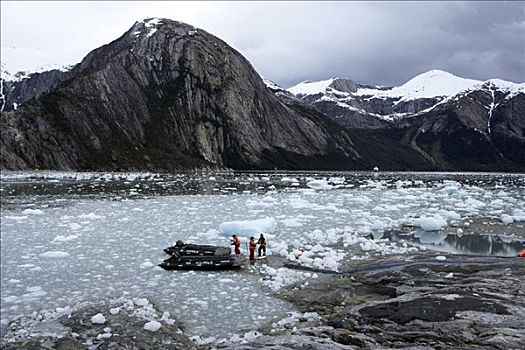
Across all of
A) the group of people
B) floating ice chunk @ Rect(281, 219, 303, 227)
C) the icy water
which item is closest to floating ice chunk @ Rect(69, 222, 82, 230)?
the icy water

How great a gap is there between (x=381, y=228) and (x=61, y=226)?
757 inches

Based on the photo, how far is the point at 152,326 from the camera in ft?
37.3

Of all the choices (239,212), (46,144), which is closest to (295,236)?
(239,212)

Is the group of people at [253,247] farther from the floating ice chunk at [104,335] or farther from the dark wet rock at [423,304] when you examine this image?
the floating ice chunk at [104,335]

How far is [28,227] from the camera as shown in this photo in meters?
25.0

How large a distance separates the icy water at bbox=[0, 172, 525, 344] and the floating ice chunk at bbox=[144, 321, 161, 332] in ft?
2.73

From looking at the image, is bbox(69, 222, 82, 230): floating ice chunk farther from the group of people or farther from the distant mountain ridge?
the distant mountain ridge

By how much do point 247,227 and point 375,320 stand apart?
13848mm

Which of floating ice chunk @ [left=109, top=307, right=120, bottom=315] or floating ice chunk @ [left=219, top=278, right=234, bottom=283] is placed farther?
floating ice chunk @ [left=219, top=278, right=234, bottom=283]

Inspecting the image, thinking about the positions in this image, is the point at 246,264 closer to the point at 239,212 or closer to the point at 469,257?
the point at 469,257

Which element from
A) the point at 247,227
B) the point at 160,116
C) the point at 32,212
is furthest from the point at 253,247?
the point at 160,116

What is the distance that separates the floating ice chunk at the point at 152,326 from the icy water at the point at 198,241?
2.73 feet

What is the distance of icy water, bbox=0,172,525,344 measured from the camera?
44.2 ft

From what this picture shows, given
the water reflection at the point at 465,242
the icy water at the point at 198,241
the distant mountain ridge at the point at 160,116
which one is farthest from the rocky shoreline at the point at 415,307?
the distant mountain ridge at the point at 160,116
